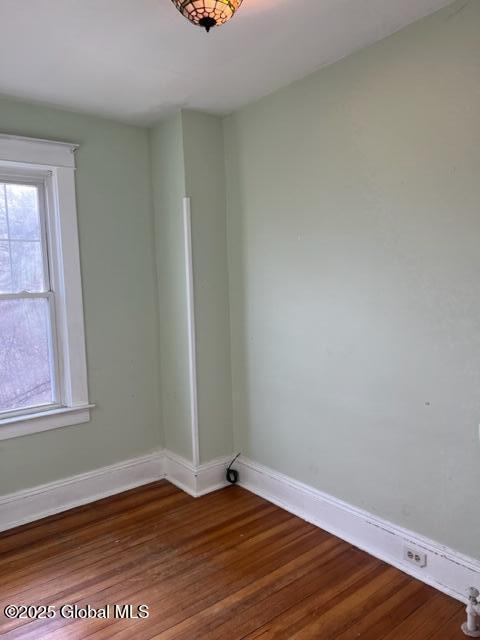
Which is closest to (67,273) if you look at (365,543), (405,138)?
(405,138)

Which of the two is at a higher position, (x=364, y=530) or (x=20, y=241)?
(x=20, y=241)

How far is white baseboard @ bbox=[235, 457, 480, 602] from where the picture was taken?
77.1 inches

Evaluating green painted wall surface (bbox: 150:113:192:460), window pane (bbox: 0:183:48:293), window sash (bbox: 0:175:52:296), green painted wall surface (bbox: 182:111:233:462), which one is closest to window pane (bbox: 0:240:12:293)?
window pane (bbox: 0:183:48:293)

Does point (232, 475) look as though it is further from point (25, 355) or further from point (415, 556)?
point (25, 355)

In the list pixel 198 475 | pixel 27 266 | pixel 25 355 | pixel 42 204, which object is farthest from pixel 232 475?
pixel 42 204

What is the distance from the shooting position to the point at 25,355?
9.14 feet

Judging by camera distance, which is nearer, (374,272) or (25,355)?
(374,272)

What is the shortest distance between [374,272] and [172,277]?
1388 mm

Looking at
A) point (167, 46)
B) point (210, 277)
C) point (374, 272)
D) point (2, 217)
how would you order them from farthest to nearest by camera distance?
point (210, 277)
point (2, 217)
point (374, 272)
point (167, 46)

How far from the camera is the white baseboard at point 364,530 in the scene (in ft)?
6.43

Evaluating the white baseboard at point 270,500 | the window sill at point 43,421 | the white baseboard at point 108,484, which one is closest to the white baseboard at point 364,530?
the white baseboard at point 270,500

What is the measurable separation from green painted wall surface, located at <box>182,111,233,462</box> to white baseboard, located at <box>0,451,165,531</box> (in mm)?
459

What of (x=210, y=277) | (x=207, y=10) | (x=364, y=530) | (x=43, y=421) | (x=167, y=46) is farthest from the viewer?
(x=210, y=277)

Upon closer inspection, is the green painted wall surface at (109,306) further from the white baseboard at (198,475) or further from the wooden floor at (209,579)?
the wooden floor at (209,579)
